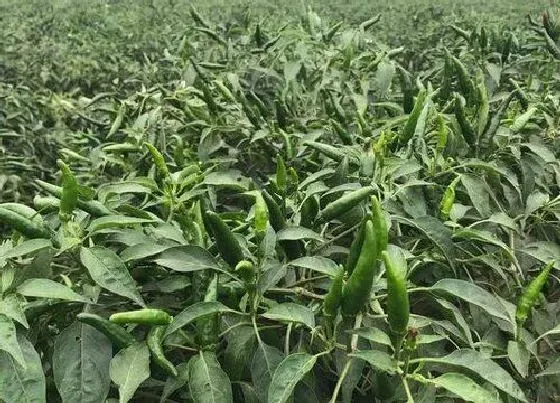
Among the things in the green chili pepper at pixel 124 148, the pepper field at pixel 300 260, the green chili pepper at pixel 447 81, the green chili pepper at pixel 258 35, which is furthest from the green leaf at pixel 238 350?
the green chili pepper at pixel 258 35

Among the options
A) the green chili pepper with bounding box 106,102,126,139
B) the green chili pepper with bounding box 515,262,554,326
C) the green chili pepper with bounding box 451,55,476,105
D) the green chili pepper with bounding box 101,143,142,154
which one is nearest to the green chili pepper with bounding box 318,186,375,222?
the green chili pepper with bounding box 515,262,554,326

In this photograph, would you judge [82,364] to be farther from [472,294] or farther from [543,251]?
[543,251]

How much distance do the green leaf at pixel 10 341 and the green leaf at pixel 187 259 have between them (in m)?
0.26

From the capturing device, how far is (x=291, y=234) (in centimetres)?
132

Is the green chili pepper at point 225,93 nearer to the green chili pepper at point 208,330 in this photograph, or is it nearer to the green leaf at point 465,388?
the green chili pepper at point 208,330

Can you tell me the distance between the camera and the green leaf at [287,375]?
1.04 metres

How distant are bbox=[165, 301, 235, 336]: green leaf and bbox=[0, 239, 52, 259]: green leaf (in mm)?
257

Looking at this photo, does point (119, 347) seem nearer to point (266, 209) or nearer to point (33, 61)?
point (266, 209)

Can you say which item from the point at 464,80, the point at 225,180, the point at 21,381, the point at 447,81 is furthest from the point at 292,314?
the point at 447,81

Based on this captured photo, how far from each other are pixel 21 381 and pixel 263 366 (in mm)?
355

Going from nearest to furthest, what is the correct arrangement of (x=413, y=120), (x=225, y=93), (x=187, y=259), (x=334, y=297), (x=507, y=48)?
1. (x=334, y=297)
2. (x=187, y=259)
3. (x=413, y=120)
4. (x=225, y=93)
5. (x=507, y=48)

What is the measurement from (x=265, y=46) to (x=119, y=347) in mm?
1944

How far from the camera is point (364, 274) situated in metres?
1.10

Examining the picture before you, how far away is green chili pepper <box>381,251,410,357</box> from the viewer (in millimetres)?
1058
